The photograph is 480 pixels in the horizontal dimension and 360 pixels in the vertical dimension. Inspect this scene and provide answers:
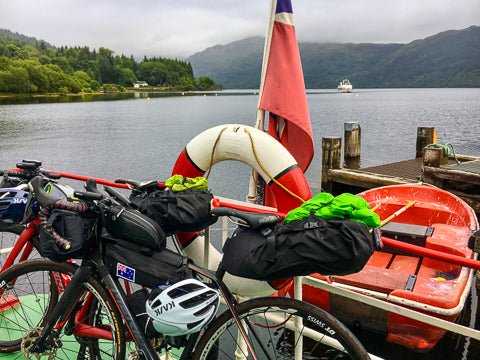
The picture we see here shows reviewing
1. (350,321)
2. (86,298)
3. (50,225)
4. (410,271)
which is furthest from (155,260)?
(410,271)

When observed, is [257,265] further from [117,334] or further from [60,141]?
[60,141]

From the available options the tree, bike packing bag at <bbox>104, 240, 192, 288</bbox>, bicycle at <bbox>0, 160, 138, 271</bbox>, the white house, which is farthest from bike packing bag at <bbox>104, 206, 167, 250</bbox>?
the tree

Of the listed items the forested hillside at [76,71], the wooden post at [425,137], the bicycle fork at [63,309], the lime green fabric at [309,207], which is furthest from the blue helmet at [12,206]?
the forested hillside at [76,71]

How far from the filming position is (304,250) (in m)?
1.44

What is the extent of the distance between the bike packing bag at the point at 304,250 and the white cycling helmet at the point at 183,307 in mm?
167

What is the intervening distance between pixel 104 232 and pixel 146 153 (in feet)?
66.1

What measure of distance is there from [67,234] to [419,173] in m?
10.5

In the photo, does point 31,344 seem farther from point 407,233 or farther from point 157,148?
point 157,148

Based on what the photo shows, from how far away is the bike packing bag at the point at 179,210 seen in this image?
6.42 ft

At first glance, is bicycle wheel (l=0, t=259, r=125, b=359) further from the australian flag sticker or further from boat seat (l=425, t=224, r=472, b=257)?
boat seat (l=425, t=224, r=472, b=257)

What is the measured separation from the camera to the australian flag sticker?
1.80 metres

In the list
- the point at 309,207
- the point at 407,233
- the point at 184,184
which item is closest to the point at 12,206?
the point at 184,184

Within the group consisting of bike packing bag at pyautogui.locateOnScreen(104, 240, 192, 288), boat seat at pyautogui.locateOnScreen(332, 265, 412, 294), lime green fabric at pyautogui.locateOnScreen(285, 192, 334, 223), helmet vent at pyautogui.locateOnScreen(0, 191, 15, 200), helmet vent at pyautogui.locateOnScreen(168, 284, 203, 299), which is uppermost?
lime green fabric at pyautogui.locateOnScreen(285, 192, 334, 223)

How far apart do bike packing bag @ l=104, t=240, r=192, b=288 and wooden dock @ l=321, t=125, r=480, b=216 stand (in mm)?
6580
